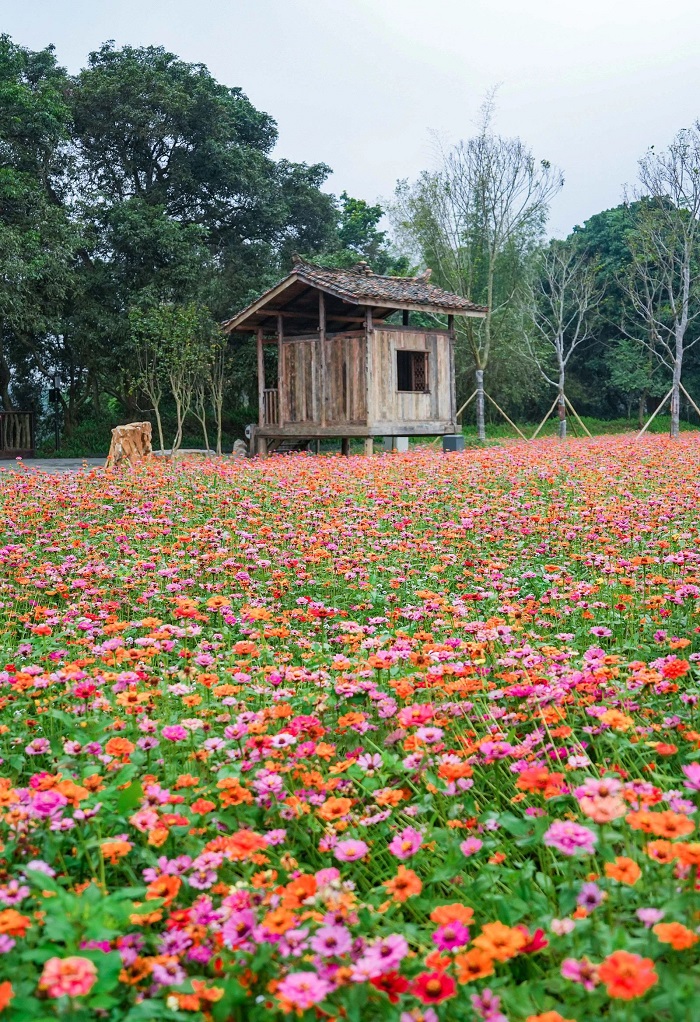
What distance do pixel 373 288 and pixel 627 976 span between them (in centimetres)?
1725

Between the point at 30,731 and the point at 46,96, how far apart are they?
22335mm

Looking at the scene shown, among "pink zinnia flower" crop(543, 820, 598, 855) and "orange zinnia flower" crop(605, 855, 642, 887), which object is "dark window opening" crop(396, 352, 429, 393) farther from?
"orange zinnia flower" crop(605, 855, 642, 887)

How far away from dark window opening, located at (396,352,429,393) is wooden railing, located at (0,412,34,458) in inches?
427

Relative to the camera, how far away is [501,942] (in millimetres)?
1468

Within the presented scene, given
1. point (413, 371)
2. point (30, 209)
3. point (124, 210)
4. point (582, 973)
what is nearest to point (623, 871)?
point (582, 973)

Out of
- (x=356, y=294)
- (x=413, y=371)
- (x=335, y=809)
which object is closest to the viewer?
(x=335, y=809)

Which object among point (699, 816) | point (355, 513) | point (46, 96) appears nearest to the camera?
point (699, 816)

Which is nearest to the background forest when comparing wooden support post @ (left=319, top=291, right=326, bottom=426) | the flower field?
wooden support post @ (left=319, top=291, right=326, bottom=426)

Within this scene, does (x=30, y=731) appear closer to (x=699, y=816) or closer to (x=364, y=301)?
(x=699, y=816)

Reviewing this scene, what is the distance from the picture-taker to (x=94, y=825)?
7.55 feet

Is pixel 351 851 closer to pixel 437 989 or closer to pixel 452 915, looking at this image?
pixel 452 915

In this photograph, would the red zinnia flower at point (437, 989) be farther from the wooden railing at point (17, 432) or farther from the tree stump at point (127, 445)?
the wooden railing at point (17, 432)

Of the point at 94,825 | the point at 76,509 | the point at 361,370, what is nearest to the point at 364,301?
the point at 361,370

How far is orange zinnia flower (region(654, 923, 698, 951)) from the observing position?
55.3 inches
